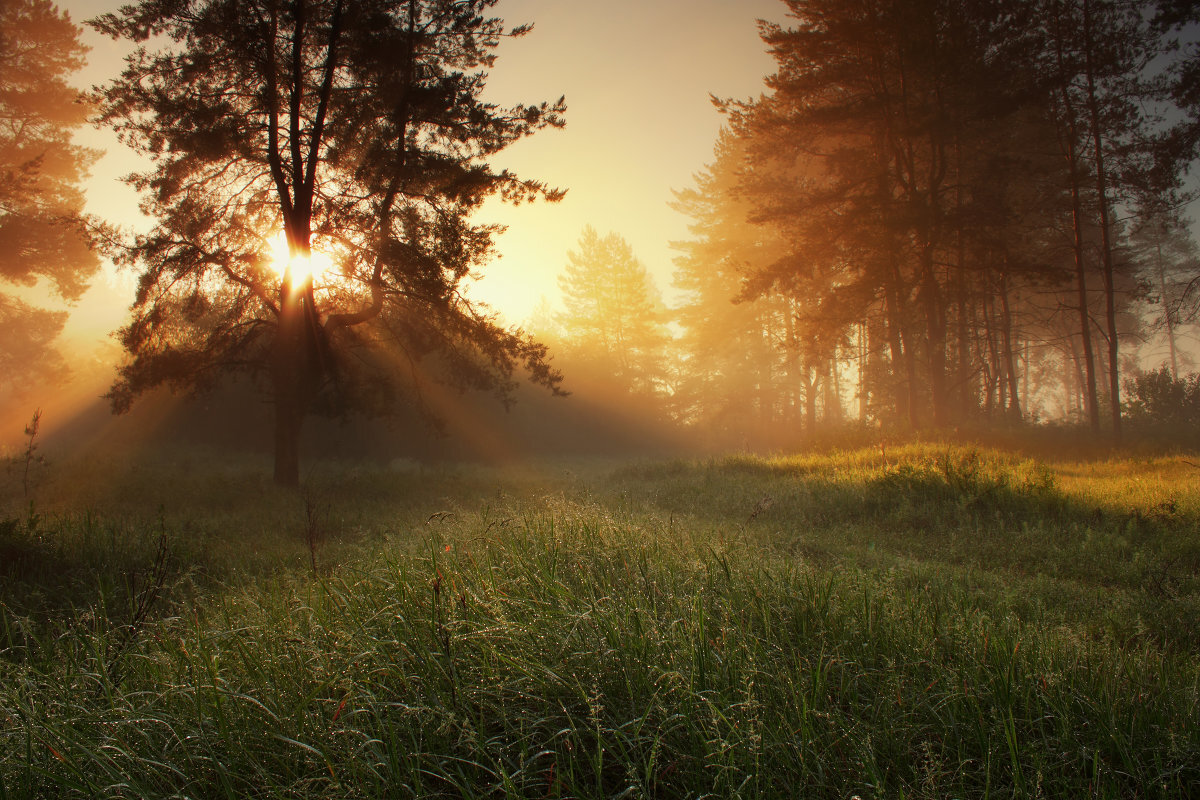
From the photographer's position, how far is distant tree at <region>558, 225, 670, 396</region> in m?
31.5

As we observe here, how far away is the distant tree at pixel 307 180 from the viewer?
30.7ft

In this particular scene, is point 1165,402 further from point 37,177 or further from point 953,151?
point 37,177

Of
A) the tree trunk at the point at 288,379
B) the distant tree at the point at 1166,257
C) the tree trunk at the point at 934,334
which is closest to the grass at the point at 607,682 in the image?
the tree trunk at the point at 288,379

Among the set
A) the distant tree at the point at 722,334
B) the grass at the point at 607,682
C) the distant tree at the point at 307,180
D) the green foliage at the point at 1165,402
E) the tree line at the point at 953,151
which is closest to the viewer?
the grass at the point at 607,682

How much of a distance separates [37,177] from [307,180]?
47.9 ft

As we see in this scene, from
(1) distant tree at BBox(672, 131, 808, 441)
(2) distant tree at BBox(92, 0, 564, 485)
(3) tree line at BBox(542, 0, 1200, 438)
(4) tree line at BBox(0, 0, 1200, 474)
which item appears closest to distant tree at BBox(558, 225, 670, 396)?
(1) distant tree at BBox(672, 131, 808, 441)

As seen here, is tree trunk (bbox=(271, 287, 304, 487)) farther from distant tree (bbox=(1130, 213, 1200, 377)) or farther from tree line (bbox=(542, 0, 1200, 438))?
distant tree (bbox=(1130, 213, 1200, 377))

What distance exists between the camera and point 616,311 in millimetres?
31797

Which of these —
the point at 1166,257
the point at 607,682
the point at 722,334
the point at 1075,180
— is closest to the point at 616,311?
the point at 722,334

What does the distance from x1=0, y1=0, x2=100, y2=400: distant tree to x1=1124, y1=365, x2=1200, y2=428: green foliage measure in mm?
32163

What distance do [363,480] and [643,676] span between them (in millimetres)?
11254

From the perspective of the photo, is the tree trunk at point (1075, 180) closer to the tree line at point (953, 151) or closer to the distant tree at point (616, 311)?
the tree line at point (953, 151)

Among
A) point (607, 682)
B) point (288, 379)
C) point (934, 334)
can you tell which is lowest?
point (607, 682)

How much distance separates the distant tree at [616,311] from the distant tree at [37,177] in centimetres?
2126
